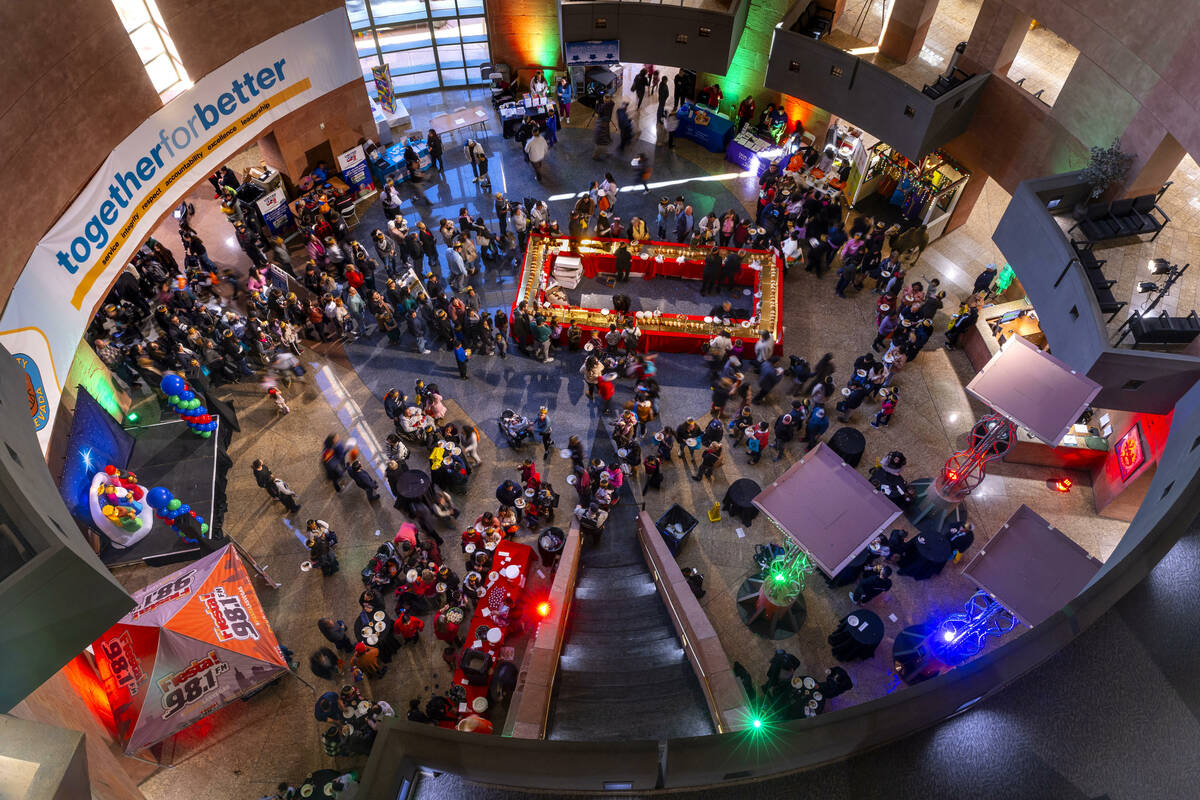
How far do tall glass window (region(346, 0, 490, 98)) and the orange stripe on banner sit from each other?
430cm

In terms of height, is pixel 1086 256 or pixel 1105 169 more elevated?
pixel 1105 169

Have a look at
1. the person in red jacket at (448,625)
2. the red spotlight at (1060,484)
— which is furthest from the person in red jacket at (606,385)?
the red spotlight at (1060,484)

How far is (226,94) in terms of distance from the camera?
1805 centimetres

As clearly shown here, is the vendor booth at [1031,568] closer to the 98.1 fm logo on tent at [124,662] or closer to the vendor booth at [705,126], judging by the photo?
the 98.1 fm logo on tent at [124,662]

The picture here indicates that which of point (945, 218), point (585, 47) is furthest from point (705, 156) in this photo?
point (945, 218)

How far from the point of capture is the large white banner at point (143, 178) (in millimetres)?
13301

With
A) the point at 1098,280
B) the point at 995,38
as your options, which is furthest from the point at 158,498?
the point at 995,38

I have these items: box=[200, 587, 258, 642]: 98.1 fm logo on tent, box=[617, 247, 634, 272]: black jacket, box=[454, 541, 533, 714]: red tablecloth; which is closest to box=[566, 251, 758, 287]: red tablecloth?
box=[617, 247, 634, 272]: black jacket

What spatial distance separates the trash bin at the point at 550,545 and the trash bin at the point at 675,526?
84.7 inches

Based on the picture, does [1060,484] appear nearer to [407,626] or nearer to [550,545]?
[550,545]

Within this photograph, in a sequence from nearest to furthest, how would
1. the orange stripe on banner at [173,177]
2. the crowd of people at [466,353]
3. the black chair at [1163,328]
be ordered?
the black chair at [1163,328] → the crowd of people at [466,353] → the orange stripe on banner at [173,177]

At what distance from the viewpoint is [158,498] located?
14734mm

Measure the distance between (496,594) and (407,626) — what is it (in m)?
1.79

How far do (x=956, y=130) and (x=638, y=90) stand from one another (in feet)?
36.0
